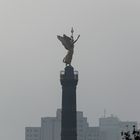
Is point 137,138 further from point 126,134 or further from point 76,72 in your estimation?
point 76,72

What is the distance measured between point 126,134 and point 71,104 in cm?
4807

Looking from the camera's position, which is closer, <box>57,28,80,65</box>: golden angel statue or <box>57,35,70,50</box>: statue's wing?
<box>57,28,80,65</box>: golden angel statue

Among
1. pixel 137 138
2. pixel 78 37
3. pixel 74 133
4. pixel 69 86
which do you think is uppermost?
pixel 78 37

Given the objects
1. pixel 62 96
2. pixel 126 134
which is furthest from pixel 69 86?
pixel 126 134

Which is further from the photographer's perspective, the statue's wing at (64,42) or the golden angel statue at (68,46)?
the statue's wing at (64,42)

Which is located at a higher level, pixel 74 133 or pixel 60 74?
pixel 60 74

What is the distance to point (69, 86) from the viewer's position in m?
93.1

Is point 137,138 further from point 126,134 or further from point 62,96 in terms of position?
point 62,96

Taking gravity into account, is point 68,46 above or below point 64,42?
below

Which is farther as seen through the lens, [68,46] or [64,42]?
[64,42]

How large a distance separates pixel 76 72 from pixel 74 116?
227 inches

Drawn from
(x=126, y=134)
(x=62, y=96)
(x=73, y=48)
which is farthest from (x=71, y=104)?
(x=126, y=134)

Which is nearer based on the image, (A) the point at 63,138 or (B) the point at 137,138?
(B) the point at 137,138

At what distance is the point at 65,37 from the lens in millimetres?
95938
